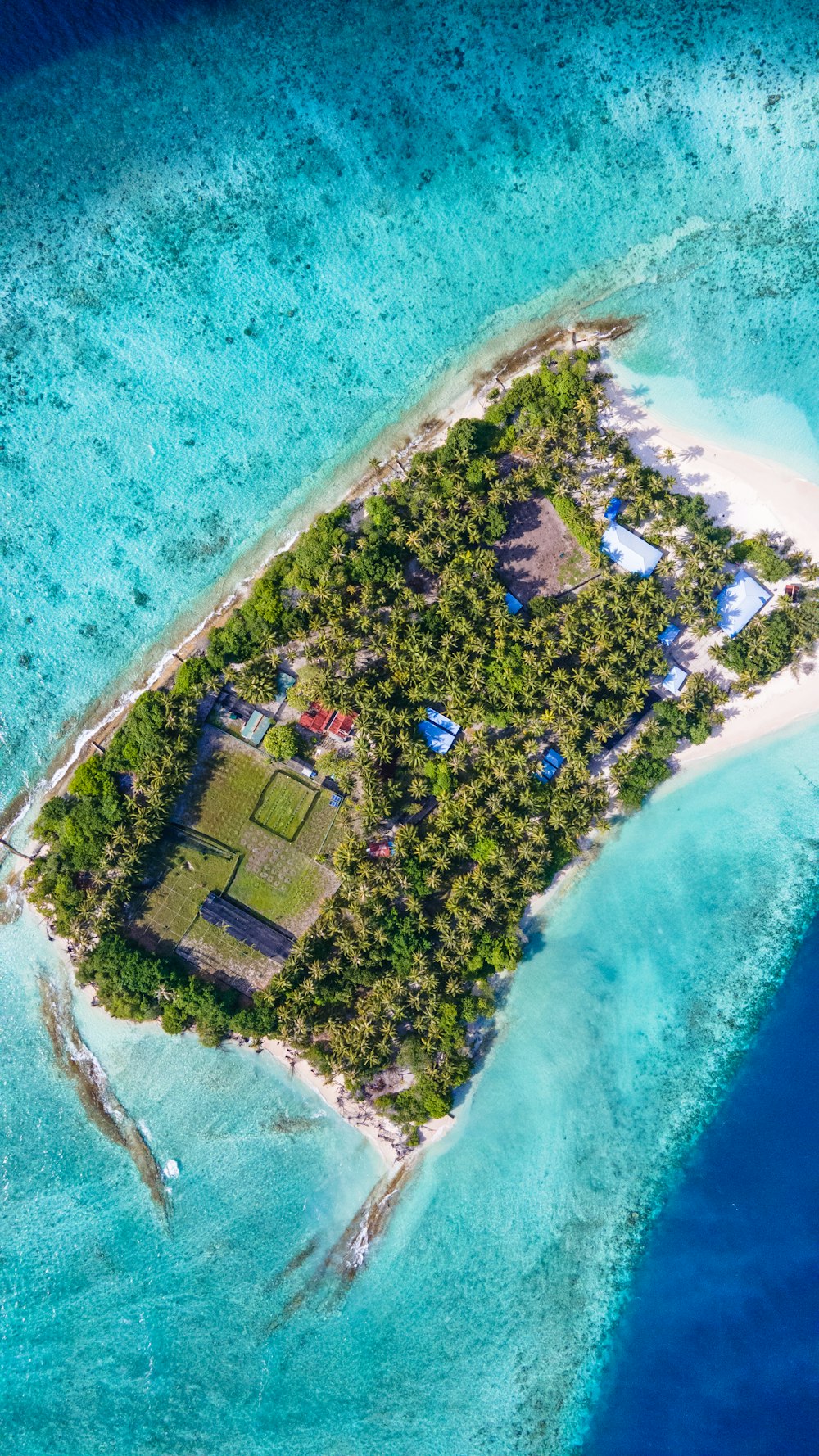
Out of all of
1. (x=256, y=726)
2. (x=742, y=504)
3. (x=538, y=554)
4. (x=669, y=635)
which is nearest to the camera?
(x=256, y=726)

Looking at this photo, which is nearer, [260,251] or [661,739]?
[661,739]

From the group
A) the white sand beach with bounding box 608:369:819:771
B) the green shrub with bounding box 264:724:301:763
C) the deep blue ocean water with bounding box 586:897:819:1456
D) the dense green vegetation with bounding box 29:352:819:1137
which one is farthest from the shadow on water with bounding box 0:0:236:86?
the deep blue ocean water with bounding box 586:897:819:1456

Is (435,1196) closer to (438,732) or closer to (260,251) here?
(438,732)

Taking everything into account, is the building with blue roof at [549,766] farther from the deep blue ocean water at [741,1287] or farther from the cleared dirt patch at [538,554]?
the deep blue ocean water at [741,1287]

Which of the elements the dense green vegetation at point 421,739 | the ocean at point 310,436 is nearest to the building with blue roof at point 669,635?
the dense green vegetation at point 421,739

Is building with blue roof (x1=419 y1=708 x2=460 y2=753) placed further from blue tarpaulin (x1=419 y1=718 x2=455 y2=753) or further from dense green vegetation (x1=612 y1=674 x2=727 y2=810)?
dense green vegetation (x1=612 y1=674 x2=727 y2=810)

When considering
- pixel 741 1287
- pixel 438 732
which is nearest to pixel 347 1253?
pixel 741 1287
